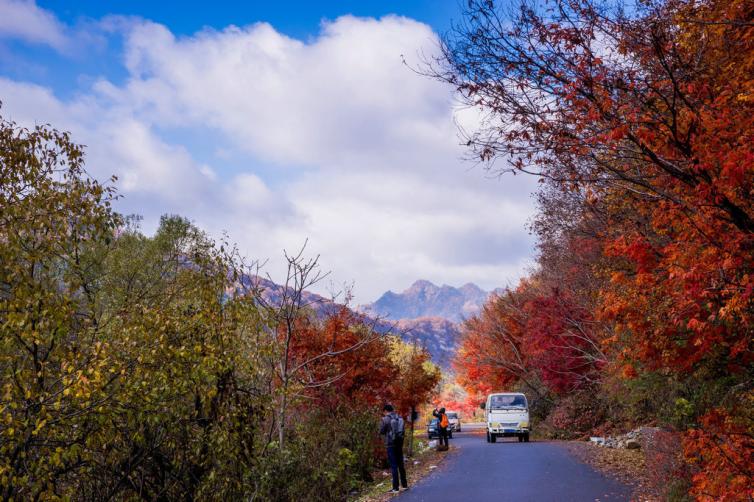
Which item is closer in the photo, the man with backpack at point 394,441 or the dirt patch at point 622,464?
the dirt patch at point 622,464

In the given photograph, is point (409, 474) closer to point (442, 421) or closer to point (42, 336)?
point (442, 421)

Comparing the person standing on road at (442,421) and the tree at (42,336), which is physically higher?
the tree at (42,336)

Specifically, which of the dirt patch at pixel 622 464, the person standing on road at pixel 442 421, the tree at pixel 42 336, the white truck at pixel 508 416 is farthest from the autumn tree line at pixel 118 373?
the white truck at pixel 508 416

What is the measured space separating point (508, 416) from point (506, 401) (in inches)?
25.7

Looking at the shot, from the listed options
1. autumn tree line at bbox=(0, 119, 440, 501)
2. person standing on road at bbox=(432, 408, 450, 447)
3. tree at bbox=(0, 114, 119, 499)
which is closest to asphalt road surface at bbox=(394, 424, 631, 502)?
autumn tree line at bbox=(0, 119, 440, 501)

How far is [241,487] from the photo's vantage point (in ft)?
28.3

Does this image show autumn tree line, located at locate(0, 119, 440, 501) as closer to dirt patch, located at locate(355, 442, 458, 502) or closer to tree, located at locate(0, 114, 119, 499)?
tree, located at locate(0, 114, 119, 499)

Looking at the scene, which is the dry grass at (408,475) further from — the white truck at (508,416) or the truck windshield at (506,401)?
the truck windshield at (506,401)

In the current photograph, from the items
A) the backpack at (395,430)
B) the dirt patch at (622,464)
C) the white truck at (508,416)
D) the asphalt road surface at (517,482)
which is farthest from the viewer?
Answer: the white truck at (508,416)

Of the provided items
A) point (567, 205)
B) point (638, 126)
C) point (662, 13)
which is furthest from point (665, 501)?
point (567, 205)

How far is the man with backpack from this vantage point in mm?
13734

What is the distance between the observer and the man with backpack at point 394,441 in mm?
13734

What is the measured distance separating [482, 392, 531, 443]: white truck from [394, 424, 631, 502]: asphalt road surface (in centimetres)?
846

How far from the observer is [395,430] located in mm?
14102
